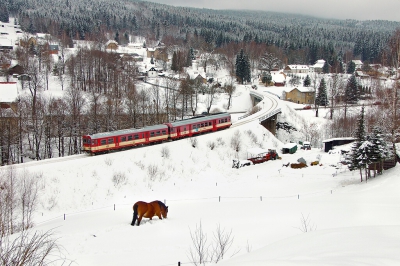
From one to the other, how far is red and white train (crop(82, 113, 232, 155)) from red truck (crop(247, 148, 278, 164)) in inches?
232

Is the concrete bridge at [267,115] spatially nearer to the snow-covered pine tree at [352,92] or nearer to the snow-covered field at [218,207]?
the snow-covered field at [218,207]

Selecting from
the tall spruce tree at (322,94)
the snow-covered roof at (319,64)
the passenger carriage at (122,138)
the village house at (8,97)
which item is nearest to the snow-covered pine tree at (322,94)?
the tall spruce tree at (322,94)

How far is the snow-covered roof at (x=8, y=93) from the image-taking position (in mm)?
46625

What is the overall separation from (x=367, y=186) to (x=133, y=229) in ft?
58.8

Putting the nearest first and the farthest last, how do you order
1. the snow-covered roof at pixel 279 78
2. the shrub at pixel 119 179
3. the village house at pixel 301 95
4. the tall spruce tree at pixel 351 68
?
the shrub at pixel 119 179 < the village house at pixel 301 95 < the snow-covered roof at pixel 279 78 < the tall spruce tree at pixel 351 68

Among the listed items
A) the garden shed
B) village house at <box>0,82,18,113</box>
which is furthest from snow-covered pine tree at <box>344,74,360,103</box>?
village house at <box>0,82,18,113</box>

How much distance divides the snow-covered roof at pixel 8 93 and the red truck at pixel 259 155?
34592 mm

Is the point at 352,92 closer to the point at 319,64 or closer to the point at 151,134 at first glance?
the point at 319,64

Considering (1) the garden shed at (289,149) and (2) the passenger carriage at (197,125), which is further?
(1) the garden shed at (289,149)

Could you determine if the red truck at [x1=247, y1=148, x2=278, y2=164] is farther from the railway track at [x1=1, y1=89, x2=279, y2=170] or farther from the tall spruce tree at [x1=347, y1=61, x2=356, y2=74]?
the tall spruce tree at [x1=347, y1=61, x2=356, y2=74]

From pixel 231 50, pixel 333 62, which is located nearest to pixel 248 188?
pixel 231 50

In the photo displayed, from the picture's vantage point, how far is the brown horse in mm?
17547

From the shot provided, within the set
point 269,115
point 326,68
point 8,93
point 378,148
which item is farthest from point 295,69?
point 378,148

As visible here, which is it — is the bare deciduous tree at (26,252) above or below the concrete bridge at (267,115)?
above
